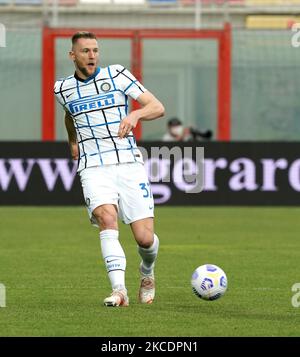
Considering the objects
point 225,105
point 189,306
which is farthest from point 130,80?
point 225,105

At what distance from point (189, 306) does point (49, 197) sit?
1280cm

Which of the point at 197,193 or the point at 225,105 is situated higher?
the point at 225,105

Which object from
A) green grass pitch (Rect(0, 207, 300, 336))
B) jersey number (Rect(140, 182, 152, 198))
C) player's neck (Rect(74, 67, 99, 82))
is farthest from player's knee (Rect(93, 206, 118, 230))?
player's neck (Rect(74, 67, 99, 82))

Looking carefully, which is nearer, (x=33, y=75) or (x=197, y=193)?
(x=197, y=193)

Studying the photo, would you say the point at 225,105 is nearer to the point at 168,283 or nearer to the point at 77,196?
the point at 77,196

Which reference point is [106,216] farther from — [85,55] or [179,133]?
[179,133]

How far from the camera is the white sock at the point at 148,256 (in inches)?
393

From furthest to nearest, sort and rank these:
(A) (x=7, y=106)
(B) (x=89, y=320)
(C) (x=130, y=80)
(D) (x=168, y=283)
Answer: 1. (A) (x=7, y=106)
2. (D) (x=168, y=283)
3. (C) (x=130, y=80)
4. (B) (x=89, y=320)

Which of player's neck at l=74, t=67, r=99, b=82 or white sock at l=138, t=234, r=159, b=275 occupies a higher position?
player's neck at l=74, t=67, r=99, b=82

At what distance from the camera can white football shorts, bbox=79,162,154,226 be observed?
9766mm

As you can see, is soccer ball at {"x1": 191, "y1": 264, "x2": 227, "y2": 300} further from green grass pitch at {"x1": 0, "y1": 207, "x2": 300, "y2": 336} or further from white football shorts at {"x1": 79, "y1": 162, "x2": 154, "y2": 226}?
white football shorts at {"x1": 79, "y1": 162, "x2": 154, "y2": 226}

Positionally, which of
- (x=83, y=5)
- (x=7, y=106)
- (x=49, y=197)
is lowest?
(x=49, y=197)

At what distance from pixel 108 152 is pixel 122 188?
31cm

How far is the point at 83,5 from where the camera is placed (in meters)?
25.4
